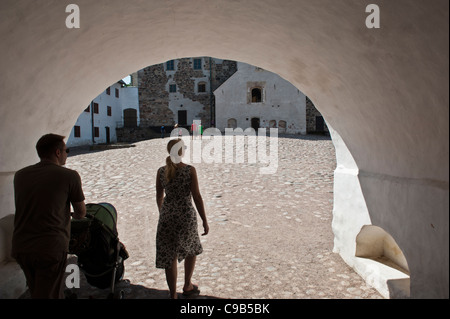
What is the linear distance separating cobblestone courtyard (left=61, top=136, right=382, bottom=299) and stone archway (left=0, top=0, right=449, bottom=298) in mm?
780

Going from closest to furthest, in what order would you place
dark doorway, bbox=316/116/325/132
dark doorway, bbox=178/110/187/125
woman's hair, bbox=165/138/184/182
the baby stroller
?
1. the baby stroller
2. woman's hair, bbox=165/138/184/182
3. dark doorway, bbox=316/116/325/132
4. dark doorway, bbox=178/110/187/125

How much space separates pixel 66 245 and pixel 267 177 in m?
8.82

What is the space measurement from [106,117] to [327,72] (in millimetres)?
31722

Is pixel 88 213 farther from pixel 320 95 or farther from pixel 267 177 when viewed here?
pixel 267 177

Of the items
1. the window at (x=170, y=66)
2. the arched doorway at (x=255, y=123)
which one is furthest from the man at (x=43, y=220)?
the window at (x=170, y=66)

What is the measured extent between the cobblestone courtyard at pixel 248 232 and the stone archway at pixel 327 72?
780mm

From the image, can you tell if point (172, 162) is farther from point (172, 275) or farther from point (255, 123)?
point (255, 123)

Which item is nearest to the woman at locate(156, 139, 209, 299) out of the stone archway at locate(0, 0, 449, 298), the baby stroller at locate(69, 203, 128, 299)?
the baby stroller at locate(69, 203, 128, 299)

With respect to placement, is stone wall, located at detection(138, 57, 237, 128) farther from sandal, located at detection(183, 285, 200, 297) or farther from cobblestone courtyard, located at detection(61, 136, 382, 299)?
sandal, located at detection(183, 285, 200, 297)

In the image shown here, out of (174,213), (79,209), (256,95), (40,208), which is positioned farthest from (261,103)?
(40,208)

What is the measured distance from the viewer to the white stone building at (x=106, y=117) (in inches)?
1069

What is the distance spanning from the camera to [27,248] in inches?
89.3

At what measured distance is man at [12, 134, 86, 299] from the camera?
2.28 metres
